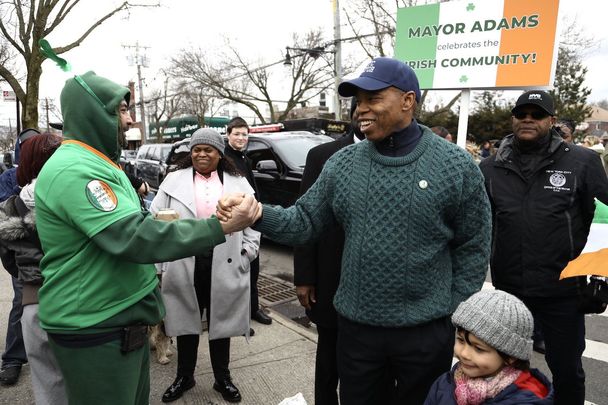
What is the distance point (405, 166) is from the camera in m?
1.80

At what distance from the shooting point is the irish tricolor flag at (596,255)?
1950mm

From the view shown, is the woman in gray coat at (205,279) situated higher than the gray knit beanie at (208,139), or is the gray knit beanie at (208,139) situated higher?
the gray knit beanie at (208,139)

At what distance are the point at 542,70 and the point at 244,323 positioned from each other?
6.02 meters

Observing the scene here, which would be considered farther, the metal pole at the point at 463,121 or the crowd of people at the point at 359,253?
the metal pole at the point at 463,121

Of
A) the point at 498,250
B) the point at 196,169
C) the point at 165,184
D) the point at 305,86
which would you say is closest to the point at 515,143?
the point at 498,250

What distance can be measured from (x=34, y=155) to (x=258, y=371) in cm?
221

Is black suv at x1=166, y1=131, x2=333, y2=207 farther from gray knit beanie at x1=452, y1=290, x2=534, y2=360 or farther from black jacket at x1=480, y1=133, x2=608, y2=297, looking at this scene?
gray knit beanie at x1=452, y1=290, x2=534, y2=360

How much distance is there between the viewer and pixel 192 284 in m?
3.03

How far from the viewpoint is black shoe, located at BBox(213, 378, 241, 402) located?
10.1ft

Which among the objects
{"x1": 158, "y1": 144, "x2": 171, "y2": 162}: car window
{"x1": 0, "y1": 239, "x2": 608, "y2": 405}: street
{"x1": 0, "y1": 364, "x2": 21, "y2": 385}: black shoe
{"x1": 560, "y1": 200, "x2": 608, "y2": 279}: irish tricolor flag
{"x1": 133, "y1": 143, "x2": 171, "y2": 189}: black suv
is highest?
{"x1": 560, "y1": 200, "x2": 608, "y2": 279}: irish tricolor flag

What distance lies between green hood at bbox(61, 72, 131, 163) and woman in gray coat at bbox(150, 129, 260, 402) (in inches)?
48.6

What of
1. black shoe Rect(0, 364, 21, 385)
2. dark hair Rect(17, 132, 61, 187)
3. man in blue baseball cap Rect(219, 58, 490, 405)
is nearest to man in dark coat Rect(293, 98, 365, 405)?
man in blue baseball cap Rect(219, 58, 490, 405)

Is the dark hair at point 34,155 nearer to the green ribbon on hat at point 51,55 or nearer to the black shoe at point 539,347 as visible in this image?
the green ribbon on hat at point 51,55

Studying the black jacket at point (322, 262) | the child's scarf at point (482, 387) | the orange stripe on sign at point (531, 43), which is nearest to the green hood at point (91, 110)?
the black jacket at point (322, 262)
